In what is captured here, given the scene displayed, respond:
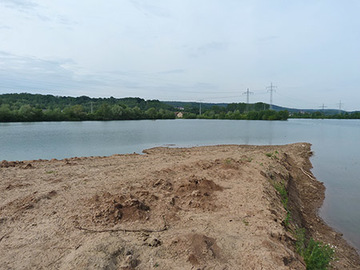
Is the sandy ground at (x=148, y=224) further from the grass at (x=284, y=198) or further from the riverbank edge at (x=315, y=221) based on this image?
the grass at (x=284, y=198)

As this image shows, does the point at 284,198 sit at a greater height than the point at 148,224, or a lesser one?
lesser

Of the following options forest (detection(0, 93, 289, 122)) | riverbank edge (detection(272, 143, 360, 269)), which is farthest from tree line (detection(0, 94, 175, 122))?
riverbank edge (detection(272, 143, 360, 269))

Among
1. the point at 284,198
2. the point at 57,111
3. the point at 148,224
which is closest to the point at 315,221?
the point at 284,198

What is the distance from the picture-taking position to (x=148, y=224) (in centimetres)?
525

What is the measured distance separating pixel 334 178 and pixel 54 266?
1532 cm

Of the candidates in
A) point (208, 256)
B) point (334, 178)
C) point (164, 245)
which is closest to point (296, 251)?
point (208, 256)

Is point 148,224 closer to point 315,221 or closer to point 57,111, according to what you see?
point 315,221

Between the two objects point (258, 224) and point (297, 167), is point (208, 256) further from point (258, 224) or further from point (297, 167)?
point (297, 167)

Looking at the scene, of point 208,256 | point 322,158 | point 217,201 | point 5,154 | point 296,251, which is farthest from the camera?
point 322,158

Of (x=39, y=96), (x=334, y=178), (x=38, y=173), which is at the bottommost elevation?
(x=334, y=178)

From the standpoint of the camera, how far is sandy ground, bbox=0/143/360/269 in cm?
397

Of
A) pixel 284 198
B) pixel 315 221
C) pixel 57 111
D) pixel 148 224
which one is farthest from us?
pixel 57 111

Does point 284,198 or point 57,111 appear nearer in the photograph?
point 284,198

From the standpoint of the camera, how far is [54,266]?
3.72 m
